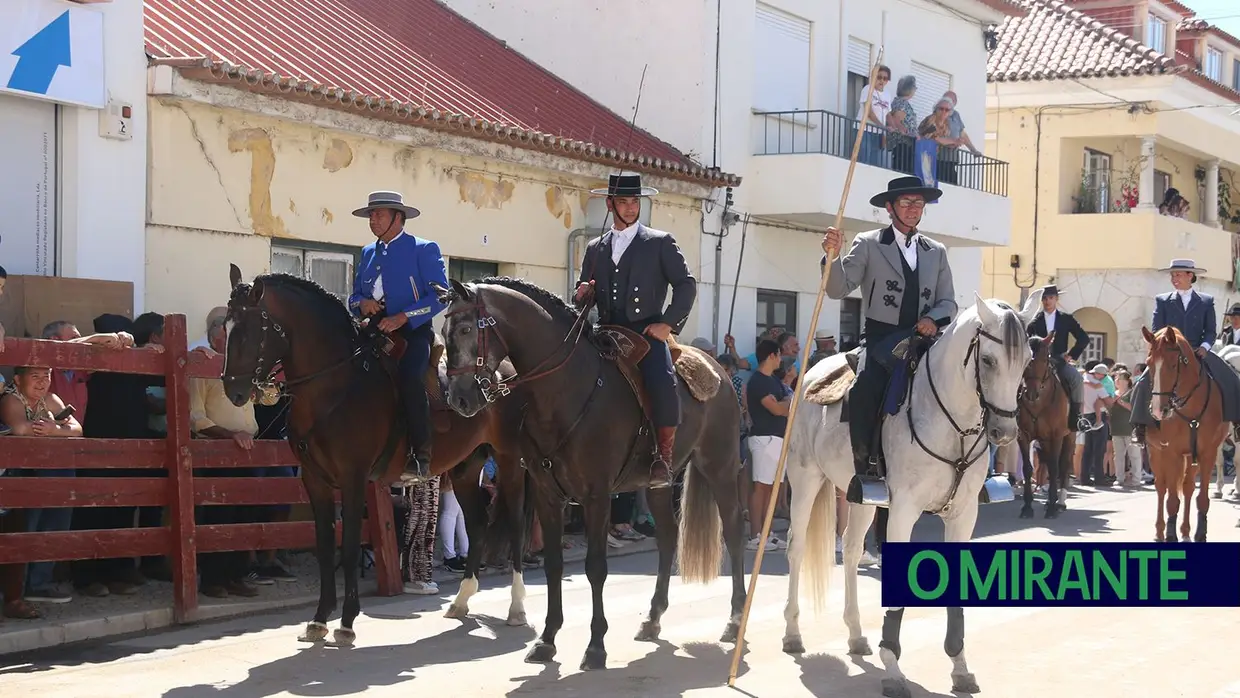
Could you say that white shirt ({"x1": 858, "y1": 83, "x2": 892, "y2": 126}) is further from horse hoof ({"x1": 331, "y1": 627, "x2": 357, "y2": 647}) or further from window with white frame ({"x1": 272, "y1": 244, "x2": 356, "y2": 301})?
horse hoof ({"x1": 331, "y1": 627, "x2": 357, "y2": 647})

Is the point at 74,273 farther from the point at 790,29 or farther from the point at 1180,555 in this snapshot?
the point at 790,29

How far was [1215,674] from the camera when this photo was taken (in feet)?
26.7

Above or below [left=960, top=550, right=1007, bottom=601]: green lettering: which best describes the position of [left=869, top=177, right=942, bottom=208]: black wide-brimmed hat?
above

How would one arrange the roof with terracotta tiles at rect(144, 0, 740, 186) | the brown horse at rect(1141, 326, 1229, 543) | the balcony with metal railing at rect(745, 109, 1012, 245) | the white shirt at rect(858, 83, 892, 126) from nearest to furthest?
the roof with terracotta tiles at rect(144, 0, 740, 186) → the brown horse at rect(1141, 326, 1229, 543) → the balcony with metal railing at rect(745, 109, 1012, 245) → the white shirt at rect(858, 83, 892, 126)

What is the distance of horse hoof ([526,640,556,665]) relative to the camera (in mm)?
8094

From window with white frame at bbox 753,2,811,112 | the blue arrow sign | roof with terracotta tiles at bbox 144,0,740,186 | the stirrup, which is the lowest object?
the stirrup

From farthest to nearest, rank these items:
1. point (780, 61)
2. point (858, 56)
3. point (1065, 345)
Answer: point (858, 56) < point (780, 61) < point (1065, 345)

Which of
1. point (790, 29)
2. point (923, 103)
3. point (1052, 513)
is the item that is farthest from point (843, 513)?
point (923, 103)

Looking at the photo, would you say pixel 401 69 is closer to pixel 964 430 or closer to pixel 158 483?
pixel 158 483

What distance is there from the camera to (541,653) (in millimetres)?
8102

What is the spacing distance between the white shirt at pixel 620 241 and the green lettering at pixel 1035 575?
3032 millimetres

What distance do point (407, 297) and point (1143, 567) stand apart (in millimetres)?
4718

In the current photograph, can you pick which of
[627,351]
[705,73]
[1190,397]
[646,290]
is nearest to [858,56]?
[705,73]

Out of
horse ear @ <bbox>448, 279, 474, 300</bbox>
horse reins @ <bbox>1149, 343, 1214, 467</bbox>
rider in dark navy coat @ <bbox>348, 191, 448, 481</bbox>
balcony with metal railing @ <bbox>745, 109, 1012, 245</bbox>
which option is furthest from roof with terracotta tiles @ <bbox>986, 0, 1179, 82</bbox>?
horse ear @ <bbox>448, 279, 474, 300</bbox>
